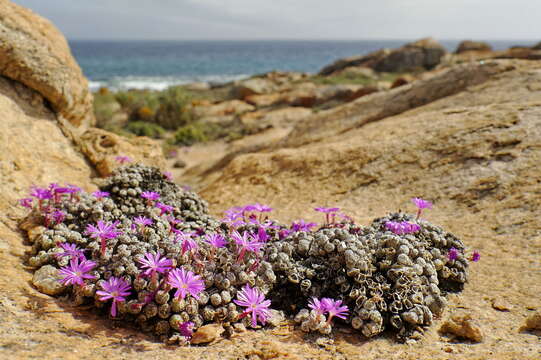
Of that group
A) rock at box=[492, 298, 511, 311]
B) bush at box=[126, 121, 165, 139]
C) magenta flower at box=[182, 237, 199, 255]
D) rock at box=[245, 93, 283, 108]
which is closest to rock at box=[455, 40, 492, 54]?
rock at box=[245, 93, 283, 108]

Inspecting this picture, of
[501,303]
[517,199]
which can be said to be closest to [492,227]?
[517,199]

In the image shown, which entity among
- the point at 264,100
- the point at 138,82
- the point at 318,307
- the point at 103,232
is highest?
the point at 138,82

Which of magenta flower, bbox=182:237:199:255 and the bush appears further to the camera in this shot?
the bush

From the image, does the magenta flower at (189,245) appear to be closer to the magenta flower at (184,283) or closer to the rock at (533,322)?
the magenta flower at (184,283)

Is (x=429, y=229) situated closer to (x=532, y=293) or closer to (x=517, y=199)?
(x=532, y=293)

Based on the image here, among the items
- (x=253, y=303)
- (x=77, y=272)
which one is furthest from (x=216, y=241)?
(x=77, y=272)

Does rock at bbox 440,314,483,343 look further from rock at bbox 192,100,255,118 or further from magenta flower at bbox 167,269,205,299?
rock at bbox 192,100,255,118

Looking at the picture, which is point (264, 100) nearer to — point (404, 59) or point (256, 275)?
point (256, 275)
